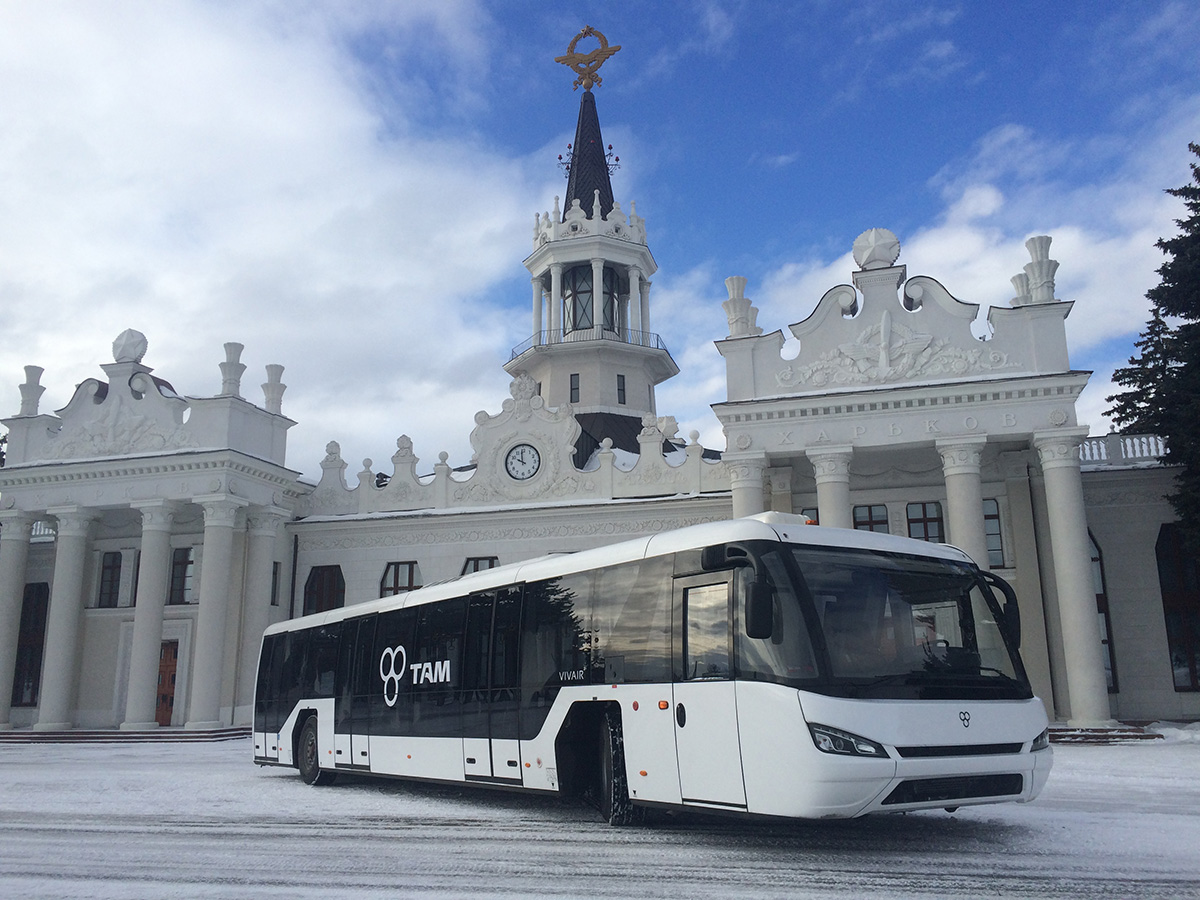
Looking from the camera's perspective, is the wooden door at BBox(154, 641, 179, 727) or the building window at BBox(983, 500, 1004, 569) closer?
the building window at BBox(983, 500, 1004, 569)

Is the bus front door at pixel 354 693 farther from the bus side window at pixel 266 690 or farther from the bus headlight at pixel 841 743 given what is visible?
the bus headlight at pixel 841 743

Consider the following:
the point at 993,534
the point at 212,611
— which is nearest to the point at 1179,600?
the point at 993,534

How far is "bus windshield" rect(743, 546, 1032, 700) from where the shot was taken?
336 inches

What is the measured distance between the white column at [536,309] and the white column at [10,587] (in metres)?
20.0

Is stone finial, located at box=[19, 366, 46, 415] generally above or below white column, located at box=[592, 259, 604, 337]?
below

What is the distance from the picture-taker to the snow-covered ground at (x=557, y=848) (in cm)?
733

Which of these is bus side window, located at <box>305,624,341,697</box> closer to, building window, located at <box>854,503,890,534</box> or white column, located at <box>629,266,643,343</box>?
building window, located at <box>854,503,890,534</box>

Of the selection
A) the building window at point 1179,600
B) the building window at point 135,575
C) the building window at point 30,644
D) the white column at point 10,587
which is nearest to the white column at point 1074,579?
the building window at point 1179,600

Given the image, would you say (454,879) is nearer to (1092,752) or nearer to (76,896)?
(76,896)

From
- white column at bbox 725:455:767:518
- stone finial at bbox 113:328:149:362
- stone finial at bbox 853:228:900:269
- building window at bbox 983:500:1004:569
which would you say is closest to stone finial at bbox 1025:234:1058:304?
stone finial at bbox 853:228:900:269

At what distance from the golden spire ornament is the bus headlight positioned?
143 ft

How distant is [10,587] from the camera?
102 feet

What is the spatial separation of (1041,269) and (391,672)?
19458 mm

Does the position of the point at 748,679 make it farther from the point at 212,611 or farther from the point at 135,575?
the point at 135,575
